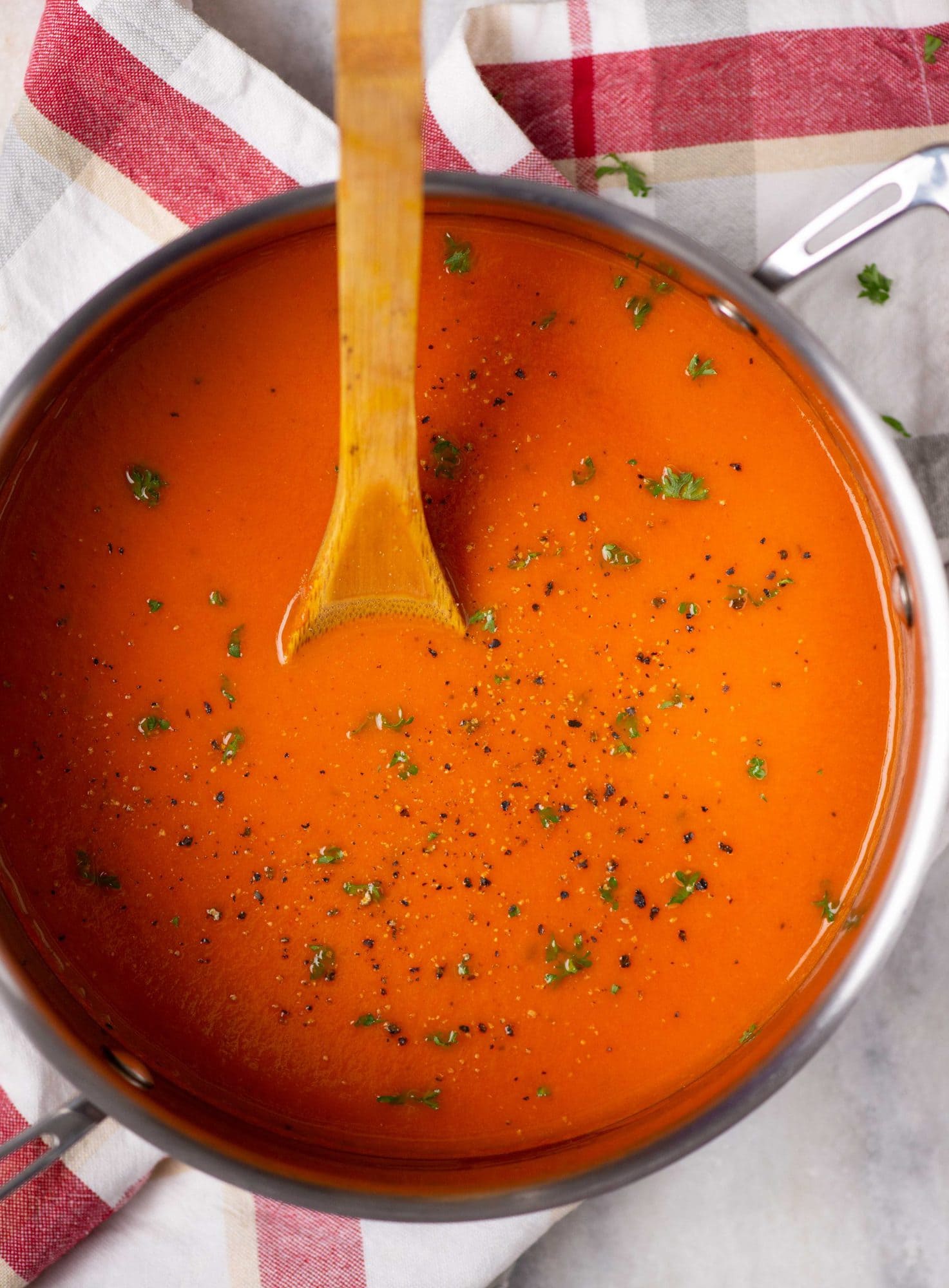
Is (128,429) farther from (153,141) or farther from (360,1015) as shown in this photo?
(360,1015)

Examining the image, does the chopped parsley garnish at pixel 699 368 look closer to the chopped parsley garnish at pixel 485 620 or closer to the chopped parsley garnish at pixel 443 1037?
the chopped parsley garnish at pixel 485 620

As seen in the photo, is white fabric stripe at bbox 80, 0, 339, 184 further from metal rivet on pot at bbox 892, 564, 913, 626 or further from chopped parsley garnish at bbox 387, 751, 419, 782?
metal rivet on pot at bbox 892, 564, 913, 626

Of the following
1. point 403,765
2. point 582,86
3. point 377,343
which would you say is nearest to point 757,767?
point 403,765

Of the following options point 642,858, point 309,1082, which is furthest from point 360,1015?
point 642,858

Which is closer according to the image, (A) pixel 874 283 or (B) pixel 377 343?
(B) pixel 377 343

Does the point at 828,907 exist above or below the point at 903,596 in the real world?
below

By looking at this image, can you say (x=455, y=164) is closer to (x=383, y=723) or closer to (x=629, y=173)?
(x=629, y=173)
